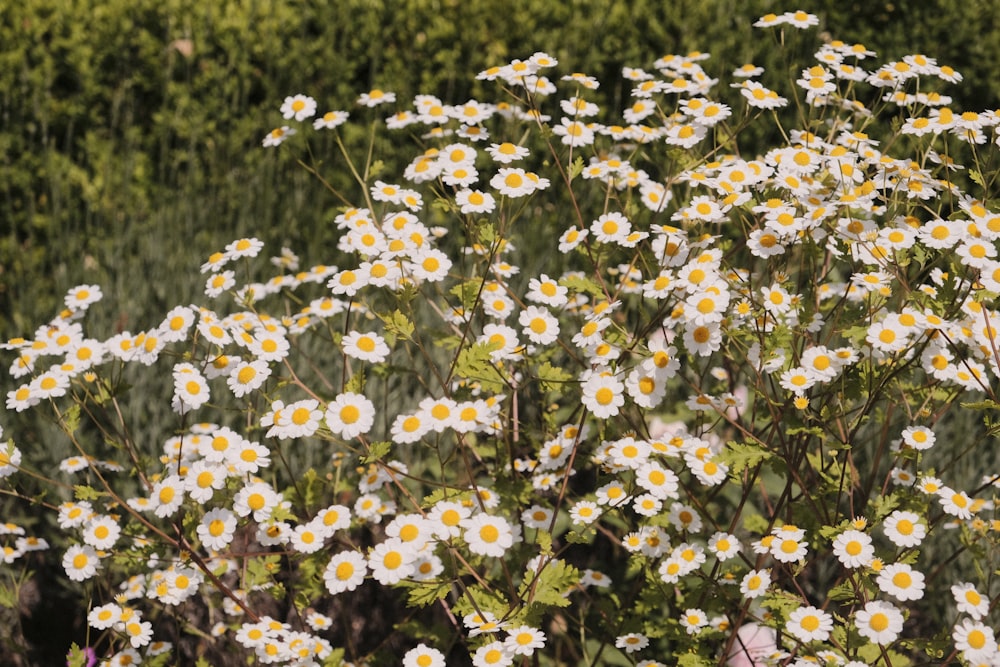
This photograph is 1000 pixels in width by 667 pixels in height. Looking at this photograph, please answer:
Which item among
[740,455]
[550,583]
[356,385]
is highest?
[356,385]

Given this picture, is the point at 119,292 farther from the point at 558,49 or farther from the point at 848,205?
the point at 848,205

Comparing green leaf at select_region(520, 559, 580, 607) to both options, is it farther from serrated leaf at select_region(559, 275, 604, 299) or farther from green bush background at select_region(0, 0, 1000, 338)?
green bush background at select_region(0, 0, 1000, 338)

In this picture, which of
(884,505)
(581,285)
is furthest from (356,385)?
(884,505)

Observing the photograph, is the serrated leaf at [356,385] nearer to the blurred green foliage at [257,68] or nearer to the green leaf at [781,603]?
the green leaf at [781,603]

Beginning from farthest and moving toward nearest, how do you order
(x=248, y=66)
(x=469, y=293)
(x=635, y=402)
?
(x=248, y=66), (x=469, y=293), (x=635, y=402)

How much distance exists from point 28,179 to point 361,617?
8.54 feet

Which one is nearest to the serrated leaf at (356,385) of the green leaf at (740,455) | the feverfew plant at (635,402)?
the feverfew plant at (635,402)

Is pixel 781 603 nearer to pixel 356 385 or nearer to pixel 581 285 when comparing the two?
pixel 581 285

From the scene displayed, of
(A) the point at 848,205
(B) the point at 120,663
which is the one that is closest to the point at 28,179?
(B) the point at 120,663

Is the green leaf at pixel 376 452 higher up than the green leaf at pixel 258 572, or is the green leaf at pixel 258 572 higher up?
the green leaf at pixel 376 452

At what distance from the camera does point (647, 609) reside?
1974 millimetres

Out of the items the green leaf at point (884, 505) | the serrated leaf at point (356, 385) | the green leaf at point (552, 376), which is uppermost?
the serrated leaf at point (356, 385)

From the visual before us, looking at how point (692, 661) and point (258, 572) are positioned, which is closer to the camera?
point (692, 661)

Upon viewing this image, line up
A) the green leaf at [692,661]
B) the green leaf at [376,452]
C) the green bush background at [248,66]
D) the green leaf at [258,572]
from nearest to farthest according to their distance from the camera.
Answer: the green leaf at [376,452] → the green leaf at [692,661] → the green leaf at [258,572] → the green bush background at [248,66]
